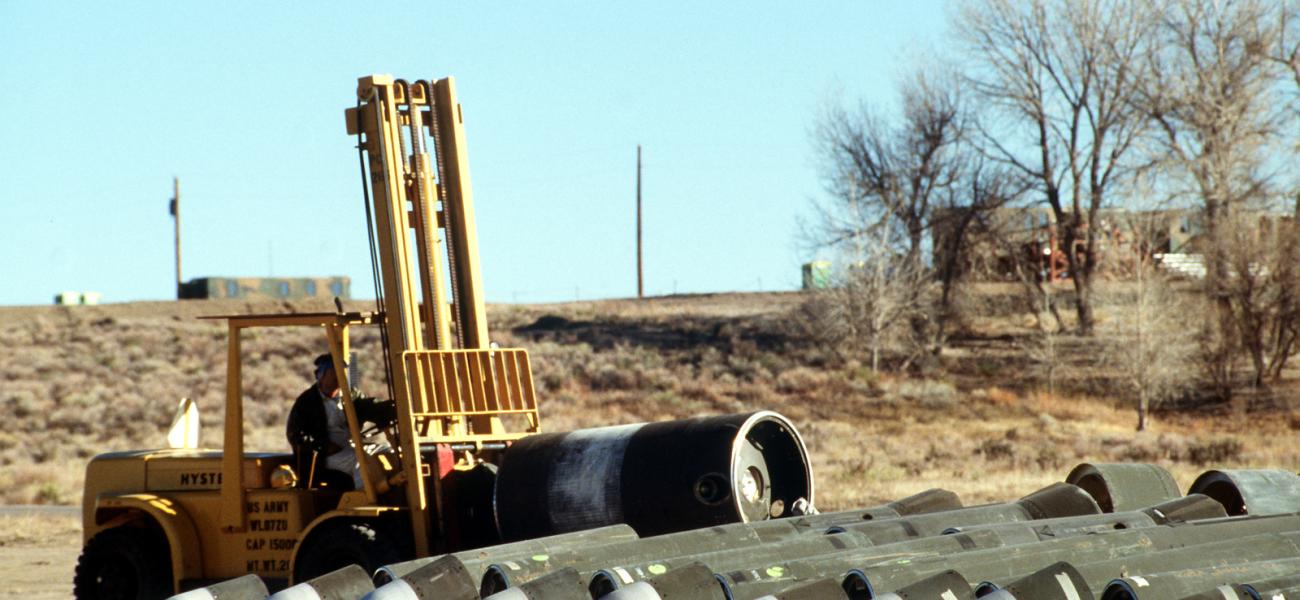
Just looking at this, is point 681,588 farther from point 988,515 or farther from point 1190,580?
point 988,515

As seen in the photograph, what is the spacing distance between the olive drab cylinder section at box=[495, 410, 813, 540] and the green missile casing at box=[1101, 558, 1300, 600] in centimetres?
317

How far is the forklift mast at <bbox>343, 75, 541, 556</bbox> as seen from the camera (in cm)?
1041

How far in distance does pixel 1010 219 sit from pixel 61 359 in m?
33.4

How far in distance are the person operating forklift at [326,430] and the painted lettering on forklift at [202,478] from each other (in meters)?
0.65

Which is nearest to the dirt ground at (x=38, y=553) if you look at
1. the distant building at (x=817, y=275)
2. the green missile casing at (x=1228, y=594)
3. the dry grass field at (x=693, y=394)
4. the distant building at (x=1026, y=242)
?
the dry grass field at (x=693, y=394)

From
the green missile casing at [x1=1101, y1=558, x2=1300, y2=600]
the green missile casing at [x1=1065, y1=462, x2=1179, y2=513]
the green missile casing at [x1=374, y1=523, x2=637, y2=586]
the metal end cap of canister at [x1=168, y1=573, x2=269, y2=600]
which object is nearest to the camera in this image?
the green missile casing at [x1=1101, y1=558, x2=1300, y2=600]

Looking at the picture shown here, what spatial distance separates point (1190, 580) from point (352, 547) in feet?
17.7

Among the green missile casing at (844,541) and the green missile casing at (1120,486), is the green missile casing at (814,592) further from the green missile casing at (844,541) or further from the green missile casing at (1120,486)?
the green missile casing at (1120,486)

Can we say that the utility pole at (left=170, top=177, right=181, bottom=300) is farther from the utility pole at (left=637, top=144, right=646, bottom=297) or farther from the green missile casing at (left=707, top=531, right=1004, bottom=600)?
the green missile casing at (left=707, top=531, right=1004, bottom=600)

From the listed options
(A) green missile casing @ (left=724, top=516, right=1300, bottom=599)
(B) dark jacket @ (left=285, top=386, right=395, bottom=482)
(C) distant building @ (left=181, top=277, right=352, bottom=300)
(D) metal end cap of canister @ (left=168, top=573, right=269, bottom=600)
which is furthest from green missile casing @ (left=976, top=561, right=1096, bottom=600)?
(C) distant building @ (left=181, top=277, right=352, bottom=300)

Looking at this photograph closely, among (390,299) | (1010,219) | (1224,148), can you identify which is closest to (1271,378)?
(1224,148)

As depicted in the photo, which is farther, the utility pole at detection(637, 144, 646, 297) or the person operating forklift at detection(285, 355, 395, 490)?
the utility pole at detection(637, 144, 646, 297)

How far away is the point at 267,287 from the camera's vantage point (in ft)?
216

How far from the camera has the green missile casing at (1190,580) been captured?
669 centimetres
